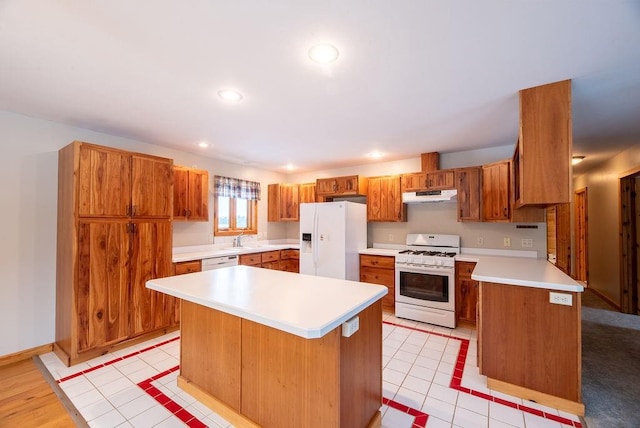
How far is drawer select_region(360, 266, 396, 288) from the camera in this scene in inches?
157

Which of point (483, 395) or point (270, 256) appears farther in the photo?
point (270, 256)

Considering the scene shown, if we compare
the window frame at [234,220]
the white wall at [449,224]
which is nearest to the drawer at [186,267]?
the window frame at [234,220]

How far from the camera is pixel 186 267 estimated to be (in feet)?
11.1

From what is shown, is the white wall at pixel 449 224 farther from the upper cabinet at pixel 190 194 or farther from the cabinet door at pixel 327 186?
the upper cabinet at pixel 190 194

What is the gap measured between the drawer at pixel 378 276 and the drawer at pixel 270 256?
1.50 m

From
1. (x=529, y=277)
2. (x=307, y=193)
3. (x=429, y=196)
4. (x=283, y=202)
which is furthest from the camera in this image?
(x=283, y=202)

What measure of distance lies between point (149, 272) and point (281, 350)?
2.24 meters

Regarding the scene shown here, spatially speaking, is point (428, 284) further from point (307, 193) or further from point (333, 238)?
point (307, 193)

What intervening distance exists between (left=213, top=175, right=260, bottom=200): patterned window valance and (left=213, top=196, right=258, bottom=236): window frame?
14cm

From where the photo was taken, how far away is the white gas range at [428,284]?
3420mm

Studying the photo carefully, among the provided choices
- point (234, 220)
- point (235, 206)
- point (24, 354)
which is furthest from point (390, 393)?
point (235, 206)

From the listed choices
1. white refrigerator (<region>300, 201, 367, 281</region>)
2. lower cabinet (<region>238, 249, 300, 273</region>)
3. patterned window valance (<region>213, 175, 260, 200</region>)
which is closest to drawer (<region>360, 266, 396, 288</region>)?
white refrigerator (<region>300, 201, 367, 281</region>)

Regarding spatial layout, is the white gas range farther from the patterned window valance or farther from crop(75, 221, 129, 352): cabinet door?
crop(75, 221, 129, 352): cabinet door

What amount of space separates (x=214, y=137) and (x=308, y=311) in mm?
2808
